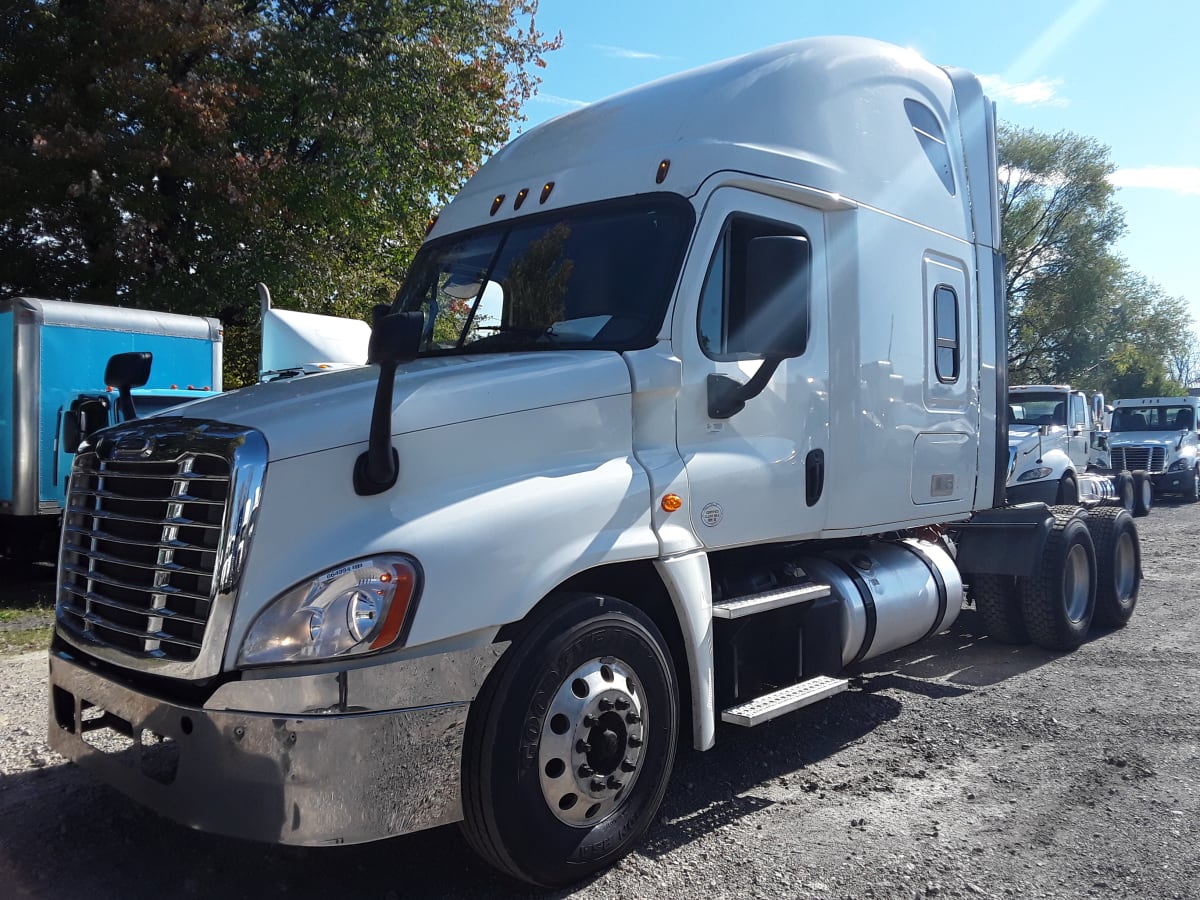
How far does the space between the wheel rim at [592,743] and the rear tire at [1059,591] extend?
4552mm

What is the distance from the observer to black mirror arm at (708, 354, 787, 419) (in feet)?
13.7

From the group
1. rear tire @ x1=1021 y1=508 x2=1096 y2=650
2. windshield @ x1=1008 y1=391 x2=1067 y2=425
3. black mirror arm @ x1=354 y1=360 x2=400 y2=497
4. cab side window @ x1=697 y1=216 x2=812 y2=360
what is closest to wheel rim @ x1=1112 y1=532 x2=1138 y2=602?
rear tire @ x1=1021 y1=508 x2=1096 y2=650

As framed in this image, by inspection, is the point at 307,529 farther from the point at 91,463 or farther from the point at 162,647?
the point at 91,463

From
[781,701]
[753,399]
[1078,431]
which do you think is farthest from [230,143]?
[1078,431]

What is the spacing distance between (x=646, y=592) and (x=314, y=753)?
1.59 meters

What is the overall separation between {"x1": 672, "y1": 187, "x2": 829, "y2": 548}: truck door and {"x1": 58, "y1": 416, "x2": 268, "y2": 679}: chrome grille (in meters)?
1.85

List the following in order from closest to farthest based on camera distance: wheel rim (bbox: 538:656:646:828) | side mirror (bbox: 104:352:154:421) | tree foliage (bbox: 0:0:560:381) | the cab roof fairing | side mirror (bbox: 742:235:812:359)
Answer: wheel rim (bbox: 538:656:646:828) → side mirror (bbox: 742:235:812:359) → side mirror (bbox: 104:352:154:421) → the cab roof fairing → tree foliage (bbox: 0:0:560:381)

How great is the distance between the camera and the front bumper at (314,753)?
2949 millimetres

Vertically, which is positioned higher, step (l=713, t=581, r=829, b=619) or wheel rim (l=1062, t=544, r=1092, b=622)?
step (l=713, t=581, r=829, b=619)

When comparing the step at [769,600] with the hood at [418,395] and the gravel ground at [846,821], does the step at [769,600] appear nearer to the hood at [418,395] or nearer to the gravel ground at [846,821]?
the gravel ground at [846,821]

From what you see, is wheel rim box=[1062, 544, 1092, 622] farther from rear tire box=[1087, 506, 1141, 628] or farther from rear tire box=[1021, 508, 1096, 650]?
rear tire box=[1087, 506, 1141, 628]

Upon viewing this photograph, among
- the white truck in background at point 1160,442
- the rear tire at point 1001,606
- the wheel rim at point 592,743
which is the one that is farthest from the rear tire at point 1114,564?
the white truck in background at point 1160,442

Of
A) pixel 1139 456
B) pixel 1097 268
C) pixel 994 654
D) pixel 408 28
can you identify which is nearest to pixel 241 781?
pixel 994 654

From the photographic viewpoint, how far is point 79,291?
49.0 feet
